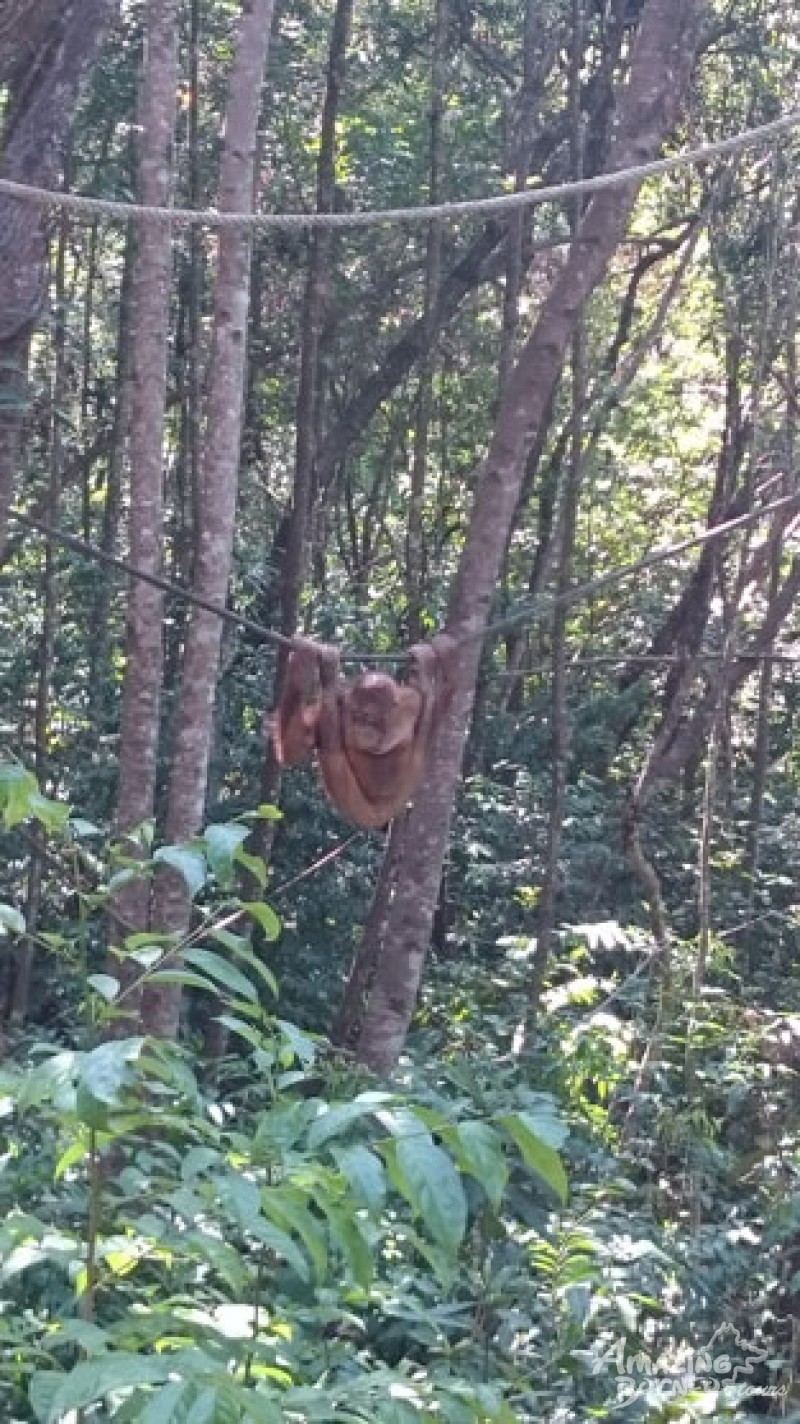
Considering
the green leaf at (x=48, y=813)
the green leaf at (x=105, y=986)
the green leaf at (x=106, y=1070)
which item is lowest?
the green leaf at (x=106, y=1070)

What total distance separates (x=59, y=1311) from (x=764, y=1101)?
3086 millimetres

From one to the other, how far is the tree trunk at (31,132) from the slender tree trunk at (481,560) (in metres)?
1.51

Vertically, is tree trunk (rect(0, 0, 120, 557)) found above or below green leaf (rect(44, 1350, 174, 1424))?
above

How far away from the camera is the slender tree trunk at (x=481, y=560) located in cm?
508

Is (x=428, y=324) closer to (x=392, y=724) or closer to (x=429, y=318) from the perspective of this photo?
(x=429, y=318)

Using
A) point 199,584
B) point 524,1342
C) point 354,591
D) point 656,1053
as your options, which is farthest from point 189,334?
point 524,1342

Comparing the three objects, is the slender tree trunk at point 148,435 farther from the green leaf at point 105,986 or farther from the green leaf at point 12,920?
the green leaf at point 105,986

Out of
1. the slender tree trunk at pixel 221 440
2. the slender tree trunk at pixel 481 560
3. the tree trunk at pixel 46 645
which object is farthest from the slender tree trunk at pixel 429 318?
the slender tree trunk at pixel 221 440

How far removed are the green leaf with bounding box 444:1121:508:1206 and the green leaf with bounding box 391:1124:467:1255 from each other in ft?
0.10

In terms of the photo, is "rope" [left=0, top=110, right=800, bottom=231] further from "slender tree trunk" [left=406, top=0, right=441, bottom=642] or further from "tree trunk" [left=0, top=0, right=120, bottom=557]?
"slender tree trunk" [left=406, top=0, right=441, bottom=642]

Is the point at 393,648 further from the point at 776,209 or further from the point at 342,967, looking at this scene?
the point at 776,209

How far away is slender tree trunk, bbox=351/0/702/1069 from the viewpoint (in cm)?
508

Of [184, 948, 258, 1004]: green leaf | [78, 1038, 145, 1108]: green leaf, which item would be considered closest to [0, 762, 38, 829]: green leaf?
[184, 948, 258, 1004]: green leaf

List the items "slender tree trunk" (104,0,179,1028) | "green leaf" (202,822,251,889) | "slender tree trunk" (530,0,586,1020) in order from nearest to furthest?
"green leaf" (202,822,251,889)
"slender tree trunk" (104,0,179,1028)
"slender tree trunk" (530,0,586,1020)
